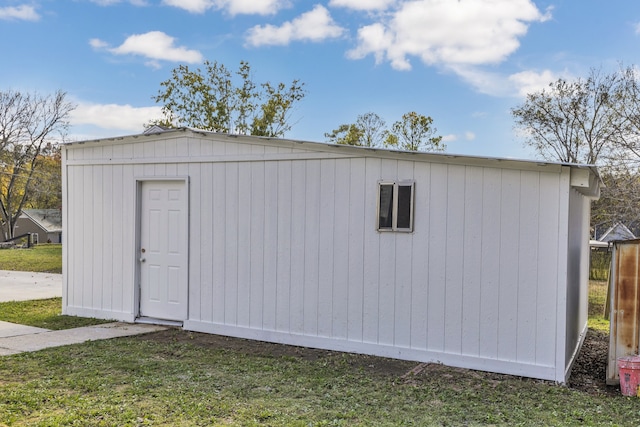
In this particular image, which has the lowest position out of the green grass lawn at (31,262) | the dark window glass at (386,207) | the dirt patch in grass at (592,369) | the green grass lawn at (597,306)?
the green grass lawn at (31,262)

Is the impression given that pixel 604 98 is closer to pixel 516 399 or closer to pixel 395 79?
pixel 395 79

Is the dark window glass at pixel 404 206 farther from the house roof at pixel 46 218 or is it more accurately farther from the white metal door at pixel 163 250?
the house roof at pixel 46 218

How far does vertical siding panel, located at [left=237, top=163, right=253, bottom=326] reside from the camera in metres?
6.76

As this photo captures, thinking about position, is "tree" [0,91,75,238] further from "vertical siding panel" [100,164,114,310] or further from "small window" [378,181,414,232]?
"small window" [378,181,414,232]

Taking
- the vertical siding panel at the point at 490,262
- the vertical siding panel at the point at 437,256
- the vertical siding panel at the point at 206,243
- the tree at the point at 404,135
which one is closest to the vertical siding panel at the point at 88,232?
the vertical siding panel at the point at 206,243

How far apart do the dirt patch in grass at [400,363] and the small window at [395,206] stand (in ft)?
4.44

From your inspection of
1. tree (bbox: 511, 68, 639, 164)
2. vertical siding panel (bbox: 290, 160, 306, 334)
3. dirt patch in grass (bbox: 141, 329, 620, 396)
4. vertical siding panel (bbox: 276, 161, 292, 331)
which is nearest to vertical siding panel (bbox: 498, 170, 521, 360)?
dirt patch in grass (bbox: 141, 329, 620, 396)

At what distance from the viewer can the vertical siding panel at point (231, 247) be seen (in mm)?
6844

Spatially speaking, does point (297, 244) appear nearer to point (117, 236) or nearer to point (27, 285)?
point (117, 236)

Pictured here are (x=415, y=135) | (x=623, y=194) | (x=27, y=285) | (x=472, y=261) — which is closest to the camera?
(x=472, y=261)

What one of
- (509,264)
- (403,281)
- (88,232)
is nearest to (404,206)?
(403,281)

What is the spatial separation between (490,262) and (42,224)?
37.3m

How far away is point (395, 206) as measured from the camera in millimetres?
5828

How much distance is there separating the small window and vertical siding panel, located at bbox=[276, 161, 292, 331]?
1.14m
